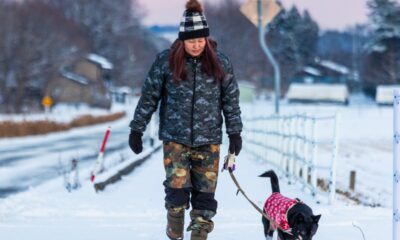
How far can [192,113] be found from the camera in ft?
14.5

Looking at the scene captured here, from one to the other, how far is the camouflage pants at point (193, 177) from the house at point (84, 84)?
61149 mm

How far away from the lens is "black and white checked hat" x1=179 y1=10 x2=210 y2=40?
4395 mm

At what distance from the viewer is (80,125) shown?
126 ft

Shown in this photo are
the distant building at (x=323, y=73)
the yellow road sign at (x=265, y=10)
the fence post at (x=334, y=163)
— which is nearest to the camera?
the fence post at (x=334, y=163)

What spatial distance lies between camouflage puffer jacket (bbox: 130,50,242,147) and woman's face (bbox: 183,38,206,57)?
0.20 feet

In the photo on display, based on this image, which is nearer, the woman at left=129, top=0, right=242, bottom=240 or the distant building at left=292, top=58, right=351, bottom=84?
the woman at left=129, top=0, right=242, bottom=240

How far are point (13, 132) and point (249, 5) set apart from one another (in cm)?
1567

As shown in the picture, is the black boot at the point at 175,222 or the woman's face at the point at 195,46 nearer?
the woman's face at the point at 195,46

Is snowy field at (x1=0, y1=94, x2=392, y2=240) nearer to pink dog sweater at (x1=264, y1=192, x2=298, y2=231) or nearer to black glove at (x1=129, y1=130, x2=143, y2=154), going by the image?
pink dog sweater at (x1=264, y1=192, x2=298, y2=231)

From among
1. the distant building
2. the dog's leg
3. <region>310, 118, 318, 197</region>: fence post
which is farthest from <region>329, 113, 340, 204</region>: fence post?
the distant building

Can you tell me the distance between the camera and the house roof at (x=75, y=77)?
72000 mm

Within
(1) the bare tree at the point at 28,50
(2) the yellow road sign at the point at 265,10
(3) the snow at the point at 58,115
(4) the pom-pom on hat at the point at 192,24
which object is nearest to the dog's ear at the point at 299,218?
(4) the pom-pom on hat at the point at 192,24

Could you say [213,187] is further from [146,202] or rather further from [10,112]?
[10,112]

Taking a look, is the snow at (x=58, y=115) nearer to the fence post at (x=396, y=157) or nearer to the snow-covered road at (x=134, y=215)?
the snow-covered road at (x=134, y=215)
